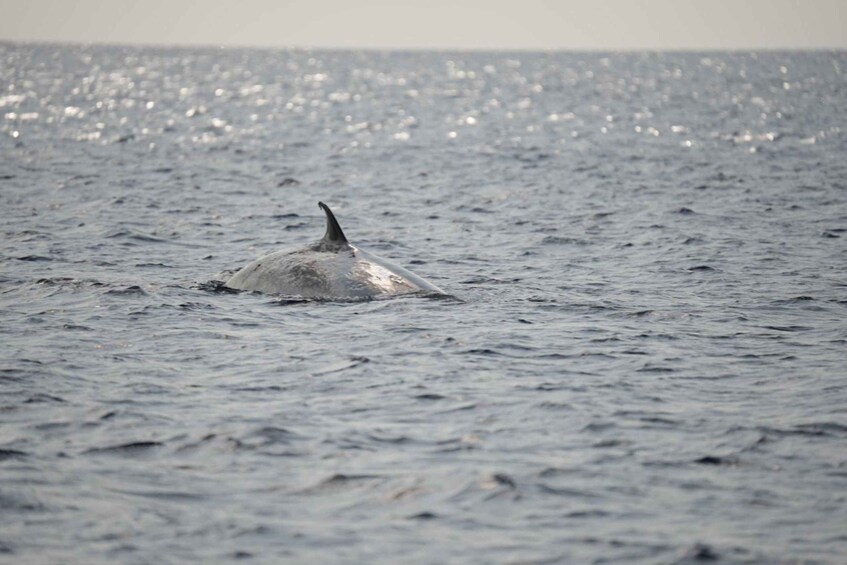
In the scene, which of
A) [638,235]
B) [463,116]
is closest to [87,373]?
[638,235]

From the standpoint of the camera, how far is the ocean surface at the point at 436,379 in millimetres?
10094

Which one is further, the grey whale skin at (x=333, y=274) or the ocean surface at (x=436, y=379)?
the grey whale skin at (x=333, y=274)

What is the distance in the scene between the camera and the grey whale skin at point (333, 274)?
61.5ft

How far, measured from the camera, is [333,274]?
18844mm

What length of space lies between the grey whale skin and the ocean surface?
0.36 meters

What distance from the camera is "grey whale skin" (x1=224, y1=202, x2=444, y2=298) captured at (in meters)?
18.8

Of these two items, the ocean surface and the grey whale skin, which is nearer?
the ocean surface

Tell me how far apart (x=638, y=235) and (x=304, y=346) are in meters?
13.2

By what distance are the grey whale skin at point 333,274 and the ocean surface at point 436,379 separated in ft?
1.20

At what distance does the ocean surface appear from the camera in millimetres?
10094

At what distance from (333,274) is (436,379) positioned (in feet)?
15.0

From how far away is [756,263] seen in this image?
23.6 meters

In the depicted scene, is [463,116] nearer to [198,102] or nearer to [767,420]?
[198,102]

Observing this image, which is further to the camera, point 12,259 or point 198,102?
point 198,102
